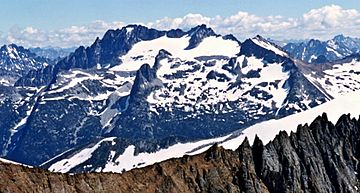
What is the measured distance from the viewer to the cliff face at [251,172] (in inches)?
4464

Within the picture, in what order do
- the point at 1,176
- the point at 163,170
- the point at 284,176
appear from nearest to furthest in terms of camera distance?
the point at 1,176 → the point at 163,170 → the point at 284,176

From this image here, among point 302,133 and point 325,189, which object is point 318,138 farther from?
point 325,189

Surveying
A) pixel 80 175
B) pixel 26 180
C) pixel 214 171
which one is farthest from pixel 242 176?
pixel 26 180

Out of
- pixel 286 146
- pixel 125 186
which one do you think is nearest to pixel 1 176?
pixel 125 186

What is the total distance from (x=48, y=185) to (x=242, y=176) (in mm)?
48002

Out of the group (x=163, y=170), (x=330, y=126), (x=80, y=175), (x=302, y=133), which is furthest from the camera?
A: (x=330, y=126)

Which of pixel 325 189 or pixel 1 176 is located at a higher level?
pixel 1 176

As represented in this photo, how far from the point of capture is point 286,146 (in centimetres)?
16200

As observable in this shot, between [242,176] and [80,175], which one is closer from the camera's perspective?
[80,175]

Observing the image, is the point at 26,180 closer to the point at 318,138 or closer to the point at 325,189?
the point at 325,189

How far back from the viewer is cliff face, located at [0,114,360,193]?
113375 millimetres

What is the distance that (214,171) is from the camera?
139m

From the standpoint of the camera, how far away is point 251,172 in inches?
5704

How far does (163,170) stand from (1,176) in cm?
3871
